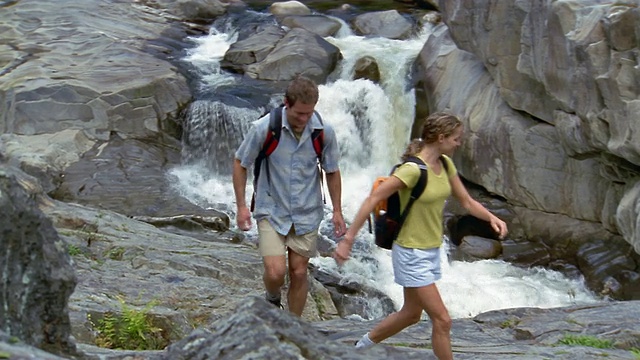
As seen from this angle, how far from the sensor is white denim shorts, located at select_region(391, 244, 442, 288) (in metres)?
5.00

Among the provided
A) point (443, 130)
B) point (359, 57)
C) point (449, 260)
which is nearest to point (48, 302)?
→ point (443, 130)

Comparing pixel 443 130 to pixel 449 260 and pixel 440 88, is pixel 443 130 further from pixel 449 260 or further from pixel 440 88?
pixel 440 88

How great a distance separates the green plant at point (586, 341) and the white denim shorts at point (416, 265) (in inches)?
88.7

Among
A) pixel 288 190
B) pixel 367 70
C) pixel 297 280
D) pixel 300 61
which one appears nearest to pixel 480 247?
pixel 367 70

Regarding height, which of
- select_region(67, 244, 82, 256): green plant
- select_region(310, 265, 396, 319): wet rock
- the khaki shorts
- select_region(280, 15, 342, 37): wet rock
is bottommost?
select_region(310, 265, 396, 319): wet rock

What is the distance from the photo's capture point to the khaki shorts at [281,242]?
5707mm

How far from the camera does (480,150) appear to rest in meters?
14.4

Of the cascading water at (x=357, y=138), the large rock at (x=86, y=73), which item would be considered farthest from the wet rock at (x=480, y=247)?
the large rock at (x=86, y=73)

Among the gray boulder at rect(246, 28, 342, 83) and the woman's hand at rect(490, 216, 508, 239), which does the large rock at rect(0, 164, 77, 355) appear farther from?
the gray boulder at rect(246, 28, 342, 83)

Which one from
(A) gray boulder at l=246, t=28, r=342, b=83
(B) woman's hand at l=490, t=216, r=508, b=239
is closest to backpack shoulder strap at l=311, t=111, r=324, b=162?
(B) woman's hand at l=490, t=216, r=508, b=239

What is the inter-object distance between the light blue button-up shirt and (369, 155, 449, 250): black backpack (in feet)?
2.23

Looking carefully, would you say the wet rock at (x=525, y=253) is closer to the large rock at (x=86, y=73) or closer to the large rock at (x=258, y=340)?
the large rock at (x=86, y=73)

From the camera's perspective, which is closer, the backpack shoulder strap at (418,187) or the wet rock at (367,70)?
the backpack shoulder strap at (418,187)

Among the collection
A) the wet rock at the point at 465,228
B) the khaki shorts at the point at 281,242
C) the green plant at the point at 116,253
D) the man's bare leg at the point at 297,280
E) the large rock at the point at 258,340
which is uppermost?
the large rock at the point at 258,340
